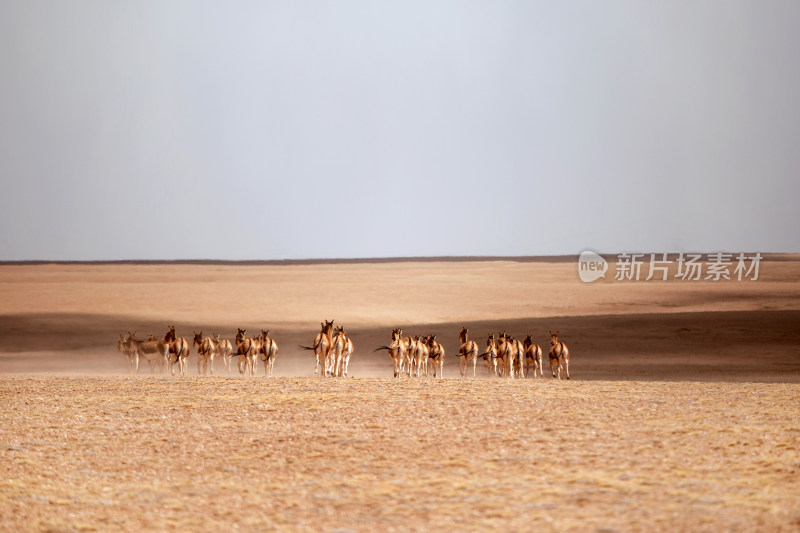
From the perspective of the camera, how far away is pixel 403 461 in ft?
42.3

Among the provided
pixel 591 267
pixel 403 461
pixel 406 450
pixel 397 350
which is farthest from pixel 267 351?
pixel 591 267

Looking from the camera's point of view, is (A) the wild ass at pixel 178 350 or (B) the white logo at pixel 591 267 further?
(B) the white logo at pixel 591 267

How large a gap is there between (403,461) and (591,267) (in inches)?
3045

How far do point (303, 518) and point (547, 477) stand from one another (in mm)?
3026

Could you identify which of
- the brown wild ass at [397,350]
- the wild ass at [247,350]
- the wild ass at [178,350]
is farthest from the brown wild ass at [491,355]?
the wild ass at [178,350]

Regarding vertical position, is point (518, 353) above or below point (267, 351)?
above

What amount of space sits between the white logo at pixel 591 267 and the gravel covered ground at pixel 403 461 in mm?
58523

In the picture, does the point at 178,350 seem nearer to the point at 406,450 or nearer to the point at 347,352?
the point at 347,352

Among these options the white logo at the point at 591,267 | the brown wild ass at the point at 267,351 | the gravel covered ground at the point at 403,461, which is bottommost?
the gravel covered ground at the point at 403,461

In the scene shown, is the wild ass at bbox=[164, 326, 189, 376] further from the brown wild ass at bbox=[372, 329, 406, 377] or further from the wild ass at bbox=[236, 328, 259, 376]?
the brown wild ass at bbox=[372, 329, 406, 377]

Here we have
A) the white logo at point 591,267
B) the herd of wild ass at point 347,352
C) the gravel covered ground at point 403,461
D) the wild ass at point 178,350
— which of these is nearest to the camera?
the gravel covered ground at point 403,461

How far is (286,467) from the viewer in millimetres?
12703

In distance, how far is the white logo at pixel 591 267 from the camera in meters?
78.7

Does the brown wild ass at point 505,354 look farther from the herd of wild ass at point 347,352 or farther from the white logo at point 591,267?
the white logo at point 591,267
